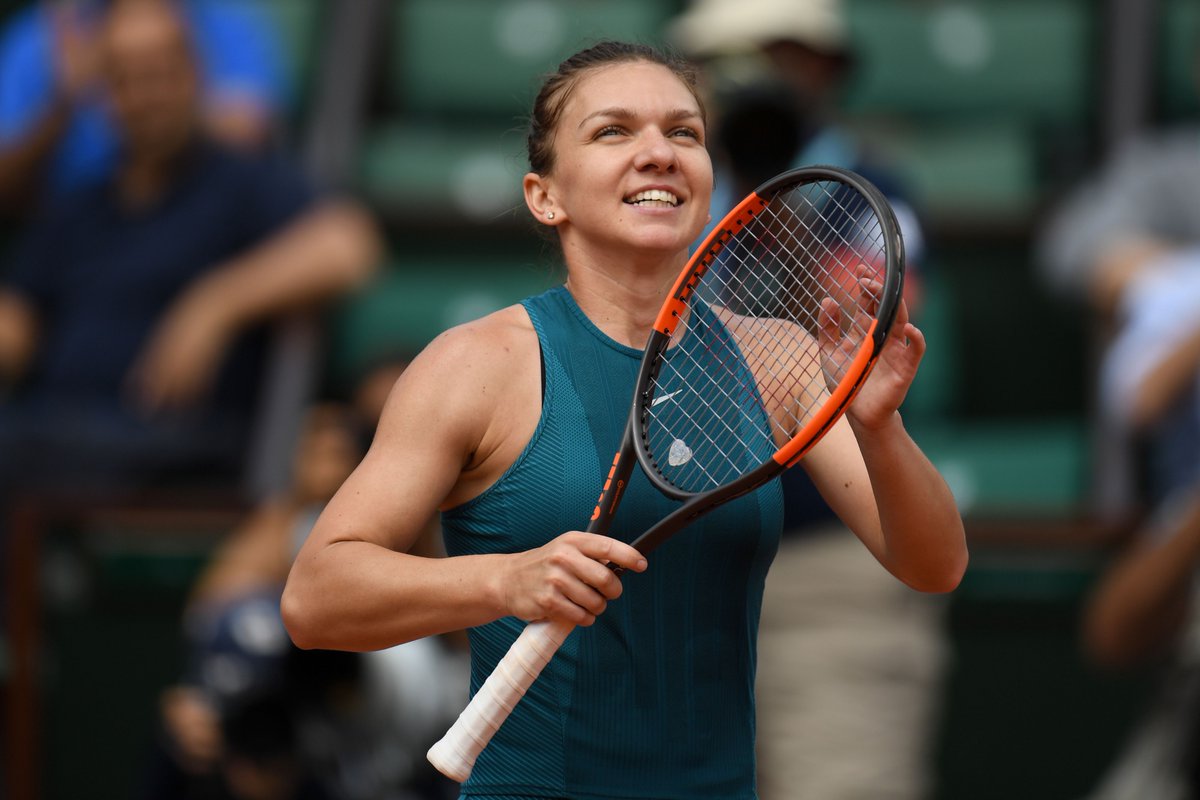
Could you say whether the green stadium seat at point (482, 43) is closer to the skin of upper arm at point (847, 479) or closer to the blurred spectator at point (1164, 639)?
the blurred spectator at point (1164, 639)

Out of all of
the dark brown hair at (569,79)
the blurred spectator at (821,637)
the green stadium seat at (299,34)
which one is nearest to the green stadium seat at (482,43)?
the green stadium seat at (299,34)

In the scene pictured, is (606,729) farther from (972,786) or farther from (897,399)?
(972,786)

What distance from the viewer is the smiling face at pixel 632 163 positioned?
2207 millimetres

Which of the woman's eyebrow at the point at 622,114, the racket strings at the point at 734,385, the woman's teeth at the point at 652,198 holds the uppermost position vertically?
the woman's eyebrow at the point at 622,114

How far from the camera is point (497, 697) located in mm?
2092

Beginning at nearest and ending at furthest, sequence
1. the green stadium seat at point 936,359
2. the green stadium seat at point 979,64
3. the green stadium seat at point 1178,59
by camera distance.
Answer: the green stadium seat at point 936,359 → the green stadium seat at point 1178,59 → the green stadium seat at point 979,64

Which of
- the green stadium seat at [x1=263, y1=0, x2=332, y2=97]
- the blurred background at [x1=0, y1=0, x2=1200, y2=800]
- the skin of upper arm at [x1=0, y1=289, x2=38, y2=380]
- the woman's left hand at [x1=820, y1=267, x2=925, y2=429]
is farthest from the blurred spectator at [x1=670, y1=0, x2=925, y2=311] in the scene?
the skin of upper arm at [x1=0, y1=289, x2=38, y2=380]

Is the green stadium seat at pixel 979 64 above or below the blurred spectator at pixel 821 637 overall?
above

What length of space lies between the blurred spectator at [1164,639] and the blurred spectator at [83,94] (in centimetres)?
287

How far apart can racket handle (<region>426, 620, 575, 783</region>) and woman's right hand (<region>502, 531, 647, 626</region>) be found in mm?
75

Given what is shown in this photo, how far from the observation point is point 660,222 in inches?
87.0

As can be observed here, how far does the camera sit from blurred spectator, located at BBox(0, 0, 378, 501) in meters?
5.12

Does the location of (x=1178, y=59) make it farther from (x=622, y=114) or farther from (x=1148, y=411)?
(x=622, y=114)

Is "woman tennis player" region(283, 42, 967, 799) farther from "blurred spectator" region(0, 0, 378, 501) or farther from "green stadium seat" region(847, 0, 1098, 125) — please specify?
"green stadium seat" region(847, 0, 1098, 125)
